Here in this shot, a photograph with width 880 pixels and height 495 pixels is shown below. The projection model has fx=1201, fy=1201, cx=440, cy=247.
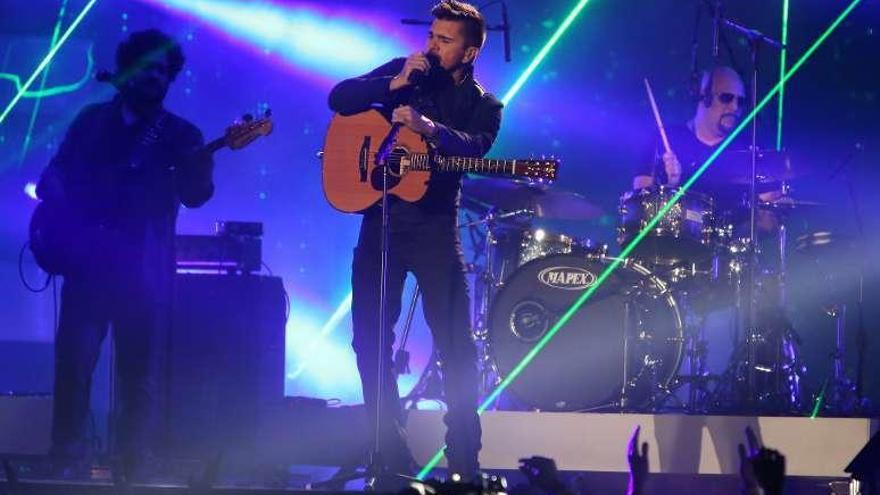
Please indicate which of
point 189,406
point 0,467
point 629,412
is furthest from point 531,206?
point 0,467

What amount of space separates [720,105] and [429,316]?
348 centimetres

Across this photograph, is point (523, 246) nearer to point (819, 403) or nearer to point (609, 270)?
point (609, 270)

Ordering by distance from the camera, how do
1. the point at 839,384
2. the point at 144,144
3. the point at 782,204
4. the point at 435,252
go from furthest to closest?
the point at 839,384, the point at 782,204, the point at 144,144, the point at 435,252

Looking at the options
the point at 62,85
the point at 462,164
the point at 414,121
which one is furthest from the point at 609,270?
the point at 62,85

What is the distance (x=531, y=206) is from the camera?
825 cm

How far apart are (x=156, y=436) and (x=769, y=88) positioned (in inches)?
233

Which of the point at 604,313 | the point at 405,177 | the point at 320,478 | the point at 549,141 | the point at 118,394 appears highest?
the point at 549,141

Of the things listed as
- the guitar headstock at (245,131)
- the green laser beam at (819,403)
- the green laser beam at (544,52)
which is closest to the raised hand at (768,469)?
the guitar headstock at (245,131)

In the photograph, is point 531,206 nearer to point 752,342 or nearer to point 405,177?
point 752,342

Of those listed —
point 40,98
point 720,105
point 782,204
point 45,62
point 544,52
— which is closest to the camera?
point 782,204

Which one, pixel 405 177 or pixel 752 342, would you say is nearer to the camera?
pixel 405 177

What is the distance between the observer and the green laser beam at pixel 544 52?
32.6ft

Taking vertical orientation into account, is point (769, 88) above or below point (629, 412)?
above

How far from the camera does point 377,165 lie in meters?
5.82
